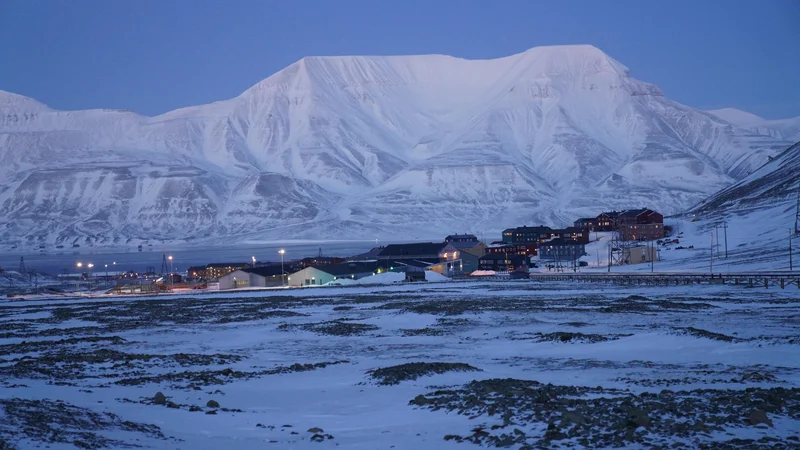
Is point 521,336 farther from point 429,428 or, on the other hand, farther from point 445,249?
point 445,249

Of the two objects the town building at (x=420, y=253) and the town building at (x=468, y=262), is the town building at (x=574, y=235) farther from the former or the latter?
the town building at (x=420, y=253)

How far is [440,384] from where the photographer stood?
18172 mm

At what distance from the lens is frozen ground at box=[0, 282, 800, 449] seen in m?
12.9

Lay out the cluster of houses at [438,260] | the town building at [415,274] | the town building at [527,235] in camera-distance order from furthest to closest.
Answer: the town building at [527,235] < the town building at [415,274] < the cluster of houses at [438,260]

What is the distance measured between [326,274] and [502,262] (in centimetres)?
2293

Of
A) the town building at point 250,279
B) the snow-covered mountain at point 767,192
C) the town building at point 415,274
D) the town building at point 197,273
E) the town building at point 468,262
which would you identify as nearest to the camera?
the town building at point 250,279

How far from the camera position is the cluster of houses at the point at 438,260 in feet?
285

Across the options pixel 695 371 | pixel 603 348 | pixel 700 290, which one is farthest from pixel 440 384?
pixel 700 290

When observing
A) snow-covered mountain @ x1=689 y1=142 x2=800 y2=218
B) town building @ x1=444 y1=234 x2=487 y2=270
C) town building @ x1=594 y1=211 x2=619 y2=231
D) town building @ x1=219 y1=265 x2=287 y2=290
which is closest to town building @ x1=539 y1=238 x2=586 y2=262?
town building @ x1=444 y1=234 x2=487 y2=270

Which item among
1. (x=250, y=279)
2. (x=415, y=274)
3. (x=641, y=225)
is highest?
(x=641, y=225)

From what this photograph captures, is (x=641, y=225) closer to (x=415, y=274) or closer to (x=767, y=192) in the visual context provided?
(x=767, y=192)

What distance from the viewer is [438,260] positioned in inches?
4166

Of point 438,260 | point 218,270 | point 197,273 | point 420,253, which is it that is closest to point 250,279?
point 218,270

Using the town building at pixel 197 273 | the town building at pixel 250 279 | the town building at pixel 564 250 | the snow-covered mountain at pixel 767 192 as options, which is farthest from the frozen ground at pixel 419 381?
the snow-covered mountain at pixel 767 192
